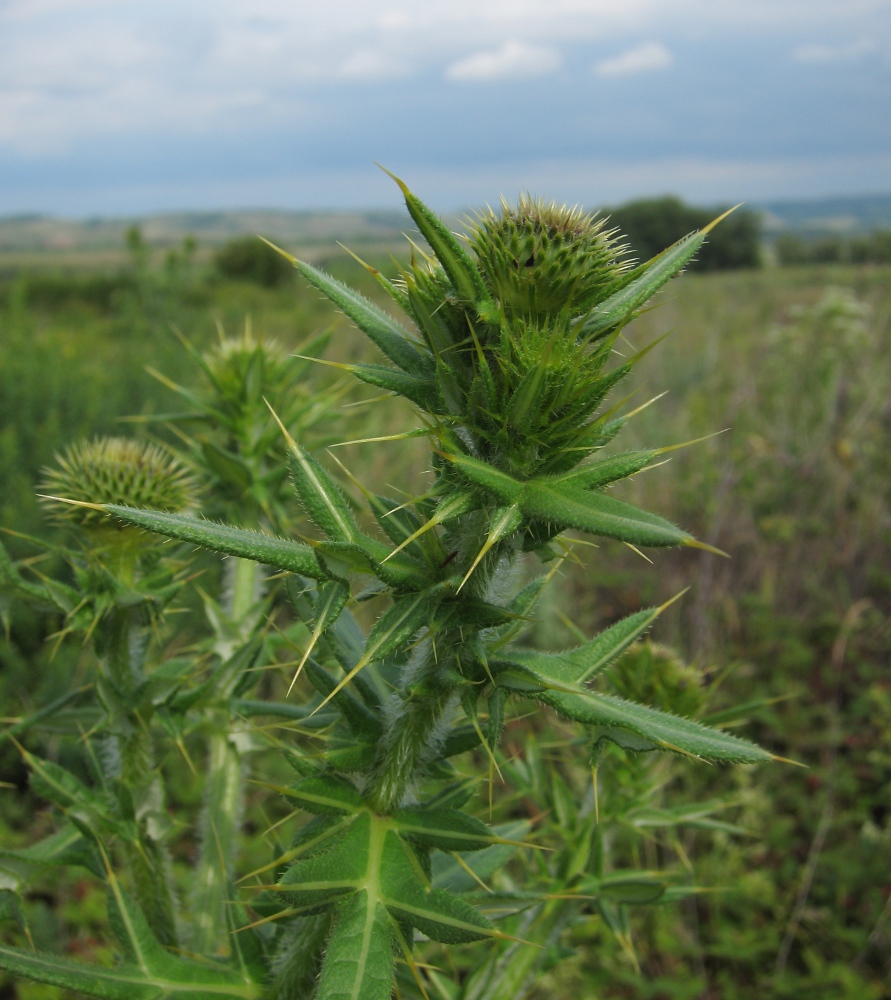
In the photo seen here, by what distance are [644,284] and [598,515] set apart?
47 cm

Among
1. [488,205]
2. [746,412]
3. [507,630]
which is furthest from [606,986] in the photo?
[746,412]

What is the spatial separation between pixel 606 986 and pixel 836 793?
2023 millimetres

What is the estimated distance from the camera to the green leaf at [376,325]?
52.9 inches

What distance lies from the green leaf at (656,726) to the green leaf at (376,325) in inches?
24.4

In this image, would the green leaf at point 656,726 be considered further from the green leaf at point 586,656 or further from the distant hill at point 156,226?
the distant hill at point 156,226

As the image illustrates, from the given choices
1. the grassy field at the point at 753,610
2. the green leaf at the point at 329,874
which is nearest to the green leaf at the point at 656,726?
the green leaf at the point at 329,874

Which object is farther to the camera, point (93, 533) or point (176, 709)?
point (93, 533)

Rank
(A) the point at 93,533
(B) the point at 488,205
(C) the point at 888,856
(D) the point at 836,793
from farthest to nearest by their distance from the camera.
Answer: (D) the point at 836,793
(C) the point at 888,856
(A) the point at 93,533
(B) the point at 488,205

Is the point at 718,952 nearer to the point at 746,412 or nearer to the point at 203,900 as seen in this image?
the point at 203,900

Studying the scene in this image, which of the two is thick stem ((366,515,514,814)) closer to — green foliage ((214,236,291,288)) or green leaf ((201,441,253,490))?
green leaf ((201,441,253,490))

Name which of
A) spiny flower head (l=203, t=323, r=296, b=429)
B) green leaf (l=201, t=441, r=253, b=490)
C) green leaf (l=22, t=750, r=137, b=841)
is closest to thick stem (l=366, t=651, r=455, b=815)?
green leaf (l=22, t=750, r=137, b=841)

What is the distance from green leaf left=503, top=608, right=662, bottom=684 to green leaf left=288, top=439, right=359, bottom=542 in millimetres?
363

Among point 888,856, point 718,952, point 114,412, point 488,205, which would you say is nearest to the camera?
point 488,205

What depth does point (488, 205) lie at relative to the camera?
1411mm
